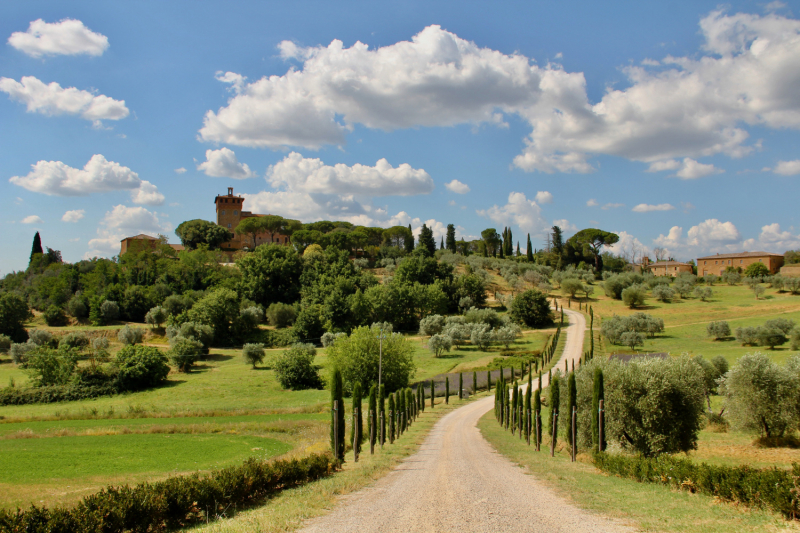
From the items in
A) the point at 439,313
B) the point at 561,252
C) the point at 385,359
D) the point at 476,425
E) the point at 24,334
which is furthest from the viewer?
the point at 561,252

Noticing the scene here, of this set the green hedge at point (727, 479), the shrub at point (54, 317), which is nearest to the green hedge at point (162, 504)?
the green hedge at point (727, 479)

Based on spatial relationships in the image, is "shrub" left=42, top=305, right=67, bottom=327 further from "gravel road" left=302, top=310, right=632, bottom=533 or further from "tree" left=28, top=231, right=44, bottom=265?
"gravel road" left=302, top=310, right=632, bottom=533

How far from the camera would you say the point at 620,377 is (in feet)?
58.4

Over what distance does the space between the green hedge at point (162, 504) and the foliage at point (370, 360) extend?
31633 mm

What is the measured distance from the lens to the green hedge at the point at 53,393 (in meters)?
44.7

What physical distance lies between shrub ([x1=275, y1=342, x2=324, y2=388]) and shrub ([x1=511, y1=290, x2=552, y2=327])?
38.5 m

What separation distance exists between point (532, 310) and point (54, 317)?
8171cm

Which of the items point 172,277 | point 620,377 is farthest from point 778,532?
point 172,277

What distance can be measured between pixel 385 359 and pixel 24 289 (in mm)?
85926

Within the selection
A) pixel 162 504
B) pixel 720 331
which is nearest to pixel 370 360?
pixel 162 504

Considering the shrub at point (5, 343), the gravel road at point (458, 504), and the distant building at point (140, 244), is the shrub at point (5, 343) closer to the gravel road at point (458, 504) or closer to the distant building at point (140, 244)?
the distant building at point (140, 244)

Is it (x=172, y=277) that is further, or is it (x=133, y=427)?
(x=172, y=277)

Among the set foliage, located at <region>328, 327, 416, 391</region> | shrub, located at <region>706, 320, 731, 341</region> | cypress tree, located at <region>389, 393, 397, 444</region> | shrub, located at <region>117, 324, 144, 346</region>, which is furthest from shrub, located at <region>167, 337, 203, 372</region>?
shrub, located at <region>706, 320, 731, 341</region>

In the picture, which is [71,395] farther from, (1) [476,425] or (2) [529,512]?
(2) [529,512]
